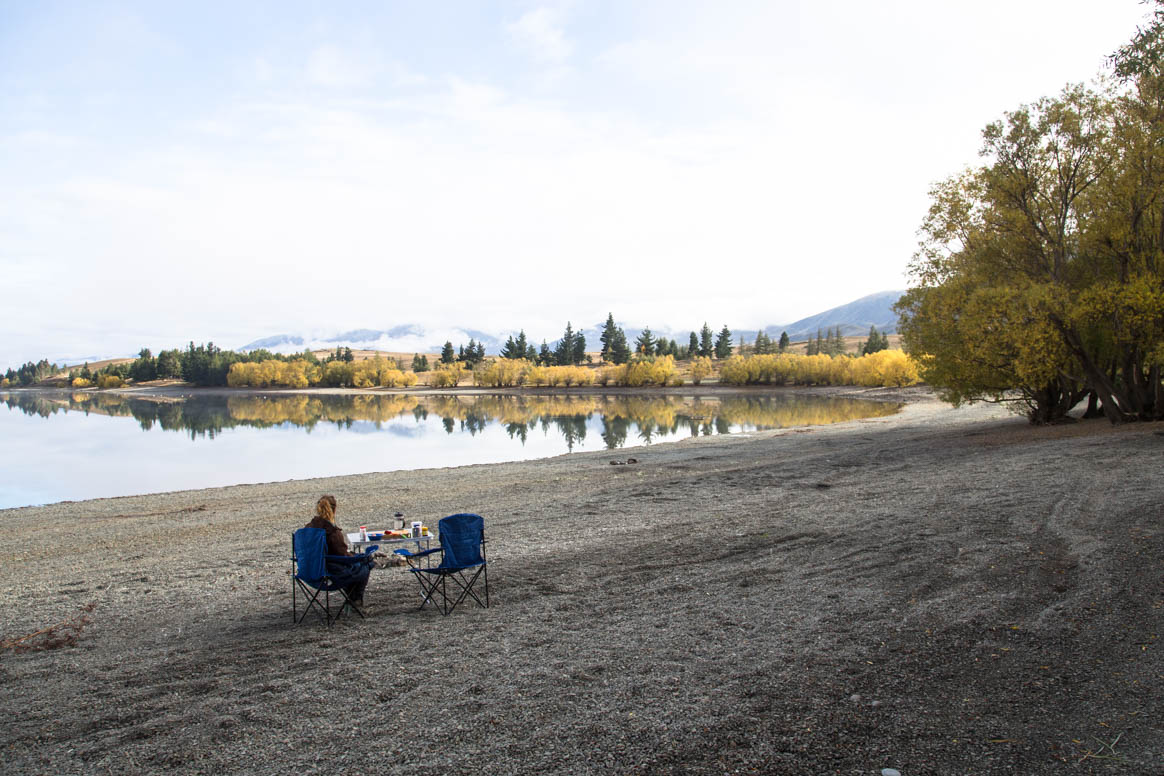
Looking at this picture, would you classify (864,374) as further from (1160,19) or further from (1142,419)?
(1160,19)

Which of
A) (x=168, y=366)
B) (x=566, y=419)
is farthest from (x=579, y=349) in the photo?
(x=168, y=366)

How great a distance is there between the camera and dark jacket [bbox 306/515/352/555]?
8.17m

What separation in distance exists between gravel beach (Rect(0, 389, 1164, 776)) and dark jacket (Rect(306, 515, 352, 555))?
0.87 meters

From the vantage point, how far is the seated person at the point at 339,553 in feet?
26.6

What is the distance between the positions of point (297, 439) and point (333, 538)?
45.6 m

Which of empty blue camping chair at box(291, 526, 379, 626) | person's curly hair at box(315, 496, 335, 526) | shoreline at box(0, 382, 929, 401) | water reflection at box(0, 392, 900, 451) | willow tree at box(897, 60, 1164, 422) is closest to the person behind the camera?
empty blue camping chair at box(291, 526, 379, 626)

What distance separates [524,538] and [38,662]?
275 inches

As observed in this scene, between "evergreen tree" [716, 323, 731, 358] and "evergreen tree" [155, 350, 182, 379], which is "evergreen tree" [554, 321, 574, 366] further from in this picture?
"evergreen tree" [155, 350, 182, 379]

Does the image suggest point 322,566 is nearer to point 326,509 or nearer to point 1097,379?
point 326,509

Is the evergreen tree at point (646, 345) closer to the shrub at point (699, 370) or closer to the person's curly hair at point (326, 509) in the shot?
the shrub at point (699, 370)

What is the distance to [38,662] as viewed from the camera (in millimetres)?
7172

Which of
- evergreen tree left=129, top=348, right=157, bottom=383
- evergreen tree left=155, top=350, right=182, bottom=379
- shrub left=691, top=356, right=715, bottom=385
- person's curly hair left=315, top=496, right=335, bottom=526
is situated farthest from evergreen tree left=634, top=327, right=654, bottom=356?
person's curly hair left=315, top=496, right=335, bottom=526

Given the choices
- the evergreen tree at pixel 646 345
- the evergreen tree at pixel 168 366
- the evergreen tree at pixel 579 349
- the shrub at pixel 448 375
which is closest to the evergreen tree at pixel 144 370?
the evergreen tree at pixel 168 366

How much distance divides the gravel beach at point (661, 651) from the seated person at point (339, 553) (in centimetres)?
38
